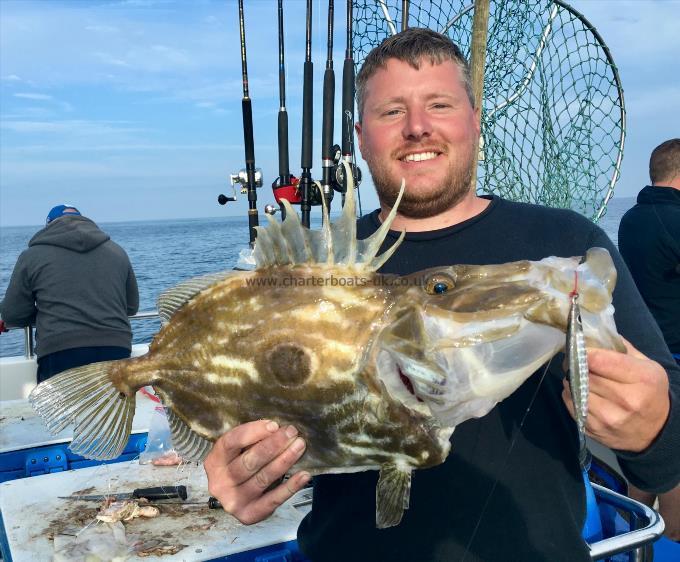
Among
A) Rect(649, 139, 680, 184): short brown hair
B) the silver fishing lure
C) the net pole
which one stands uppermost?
the net pole

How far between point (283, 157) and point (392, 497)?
3.75 metres

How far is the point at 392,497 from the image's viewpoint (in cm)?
183

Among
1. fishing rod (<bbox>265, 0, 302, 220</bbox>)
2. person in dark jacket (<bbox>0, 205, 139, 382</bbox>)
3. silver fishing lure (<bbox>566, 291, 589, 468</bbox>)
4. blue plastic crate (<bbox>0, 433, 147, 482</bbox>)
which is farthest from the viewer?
person in dark jacket (<bbox>0, 205, 139, 382</bbox>)

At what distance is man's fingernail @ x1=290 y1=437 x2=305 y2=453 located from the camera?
6.29 feet

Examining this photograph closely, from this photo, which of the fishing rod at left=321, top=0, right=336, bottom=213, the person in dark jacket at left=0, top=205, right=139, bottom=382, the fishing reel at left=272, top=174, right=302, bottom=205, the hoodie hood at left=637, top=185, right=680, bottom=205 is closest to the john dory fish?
the fishing reel at left=272, top=174, right=302, bottom=205

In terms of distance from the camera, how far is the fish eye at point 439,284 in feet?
5.85

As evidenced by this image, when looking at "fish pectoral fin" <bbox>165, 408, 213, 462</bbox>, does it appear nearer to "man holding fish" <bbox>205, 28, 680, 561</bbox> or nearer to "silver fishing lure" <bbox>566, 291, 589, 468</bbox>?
"man holding fish" <bbox>205, 28, 680, 561</bbox>

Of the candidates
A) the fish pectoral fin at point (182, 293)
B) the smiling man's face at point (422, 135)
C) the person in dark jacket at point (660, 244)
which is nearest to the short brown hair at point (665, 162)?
the person in dark jacket at point (660, 244)

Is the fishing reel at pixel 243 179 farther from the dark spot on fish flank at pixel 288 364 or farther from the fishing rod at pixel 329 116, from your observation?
the dark spot on fish flank at pixel 288 364

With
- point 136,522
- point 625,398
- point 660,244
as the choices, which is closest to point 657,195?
point 660,244

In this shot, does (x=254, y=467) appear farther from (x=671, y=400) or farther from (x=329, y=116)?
(x=329, y=116)

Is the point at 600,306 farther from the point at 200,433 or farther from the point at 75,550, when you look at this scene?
the point at 75,550

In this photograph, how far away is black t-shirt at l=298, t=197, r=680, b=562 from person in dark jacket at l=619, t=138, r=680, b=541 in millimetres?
3673

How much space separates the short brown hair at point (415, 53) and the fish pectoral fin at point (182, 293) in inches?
45.4
